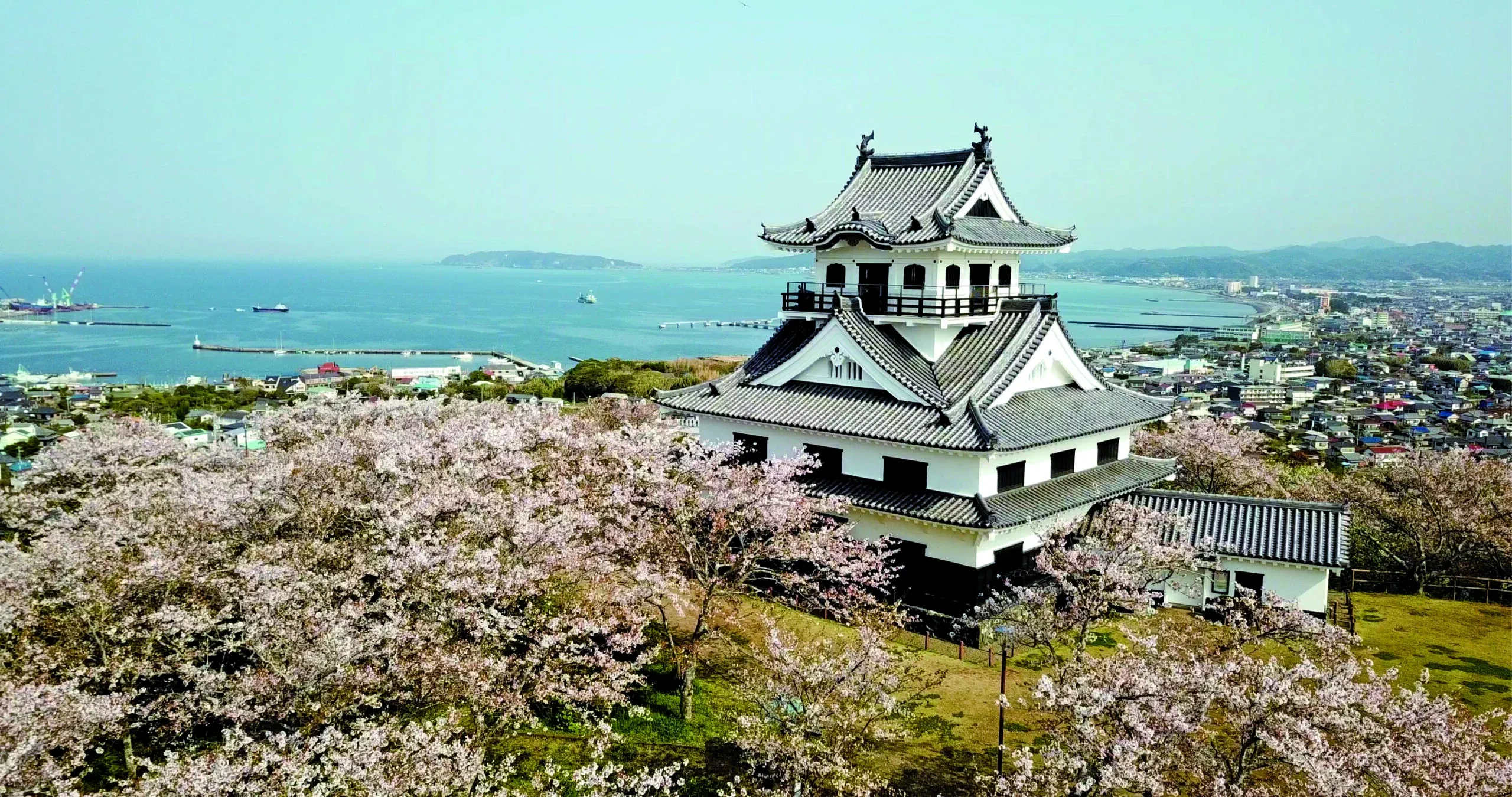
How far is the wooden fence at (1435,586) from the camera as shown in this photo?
76.0ft

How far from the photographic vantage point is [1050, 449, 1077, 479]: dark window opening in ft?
71.2

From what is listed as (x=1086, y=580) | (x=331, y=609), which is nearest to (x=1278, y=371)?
(x=1086, y=580)

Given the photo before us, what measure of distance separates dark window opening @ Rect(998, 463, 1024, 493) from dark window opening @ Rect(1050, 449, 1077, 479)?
149 cm

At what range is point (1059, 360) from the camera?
76.0ft

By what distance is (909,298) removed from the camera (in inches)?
875

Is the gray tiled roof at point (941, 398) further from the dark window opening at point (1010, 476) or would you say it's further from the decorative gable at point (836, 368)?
the dark window opening at point (1010, 476)

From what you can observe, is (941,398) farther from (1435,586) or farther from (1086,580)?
(1435,586)

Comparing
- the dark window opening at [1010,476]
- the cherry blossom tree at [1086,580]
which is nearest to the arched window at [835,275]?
the dark window opening at [1010,476]

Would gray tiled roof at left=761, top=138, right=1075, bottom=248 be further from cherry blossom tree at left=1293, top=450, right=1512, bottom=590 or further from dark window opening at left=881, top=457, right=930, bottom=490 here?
cherry blossom tree at left=1293, top=450, right=1512, bottom=590

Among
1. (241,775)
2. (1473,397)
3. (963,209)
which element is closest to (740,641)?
(241,775)

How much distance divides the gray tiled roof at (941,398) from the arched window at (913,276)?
1.29m

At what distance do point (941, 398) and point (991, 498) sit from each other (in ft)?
8.22

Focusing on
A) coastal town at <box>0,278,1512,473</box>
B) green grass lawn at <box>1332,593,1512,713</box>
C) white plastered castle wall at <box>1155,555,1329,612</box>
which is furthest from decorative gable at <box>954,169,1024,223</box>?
green grass lawn at <box>1332,593,1512,713</box>

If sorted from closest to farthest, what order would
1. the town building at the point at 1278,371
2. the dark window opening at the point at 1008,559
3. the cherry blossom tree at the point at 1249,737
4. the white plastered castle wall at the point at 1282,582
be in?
the cherry blossom tree at the point at 1249,737 → the dark window opening at the point at 1008,559 → the white plastered castle wall at the point at 1282,582 → the town building at the point at 1278,371
